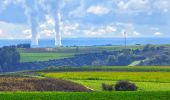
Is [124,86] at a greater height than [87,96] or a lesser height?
lesser

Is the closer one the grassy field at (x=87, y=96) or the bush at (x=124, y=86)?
the grassy field at (x=87, y=96)

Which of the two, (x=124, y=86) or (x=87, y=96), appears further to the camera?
(x=124, y=86)

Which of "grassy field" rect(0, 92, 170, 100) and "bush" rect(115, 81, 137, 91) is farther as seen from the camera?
"bush" rect(115, 81, 137, 91)

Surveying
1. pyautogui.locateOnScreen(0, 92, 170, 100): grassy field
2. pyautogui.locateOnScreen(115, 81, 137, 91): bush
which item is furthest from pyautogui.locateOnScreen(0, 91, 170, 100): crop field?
pyautogui.locateOnScreen(115, 81, 137, 91): bush

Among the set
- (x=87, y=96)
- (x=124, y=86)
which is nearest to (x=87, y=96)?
(x=87, y=96)

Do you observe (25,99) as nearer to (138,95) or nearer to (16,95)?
Result: (16,95)

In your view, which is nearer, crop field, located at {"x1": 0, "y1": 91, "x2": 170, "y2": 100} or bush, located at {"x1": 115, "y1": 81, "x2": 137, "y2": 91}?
crop field, located at {"x1": 0, "y1": 91, "x2": 170, "y2": 100}

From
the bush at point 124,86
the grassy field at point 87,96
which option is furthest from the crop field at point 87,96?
the bush at point 124,86

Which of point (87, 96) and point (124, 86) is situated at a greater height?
point (87, 96)

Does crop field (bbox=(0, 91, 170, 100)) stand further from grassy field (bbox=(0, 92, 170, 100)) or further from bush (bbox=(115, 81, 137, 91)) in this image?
bush (bbox=(115, 81, 137, 91))

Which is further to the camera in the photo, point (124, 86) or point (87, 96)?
point (124, 86)

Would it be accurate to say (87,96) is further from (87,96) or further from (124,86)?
(124,86)

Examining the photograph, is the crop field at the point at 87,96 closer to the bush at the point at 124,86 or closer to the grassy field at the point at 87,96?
the grassy field at the point at 87,96

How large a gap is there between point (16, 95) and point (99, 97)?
333 inches
